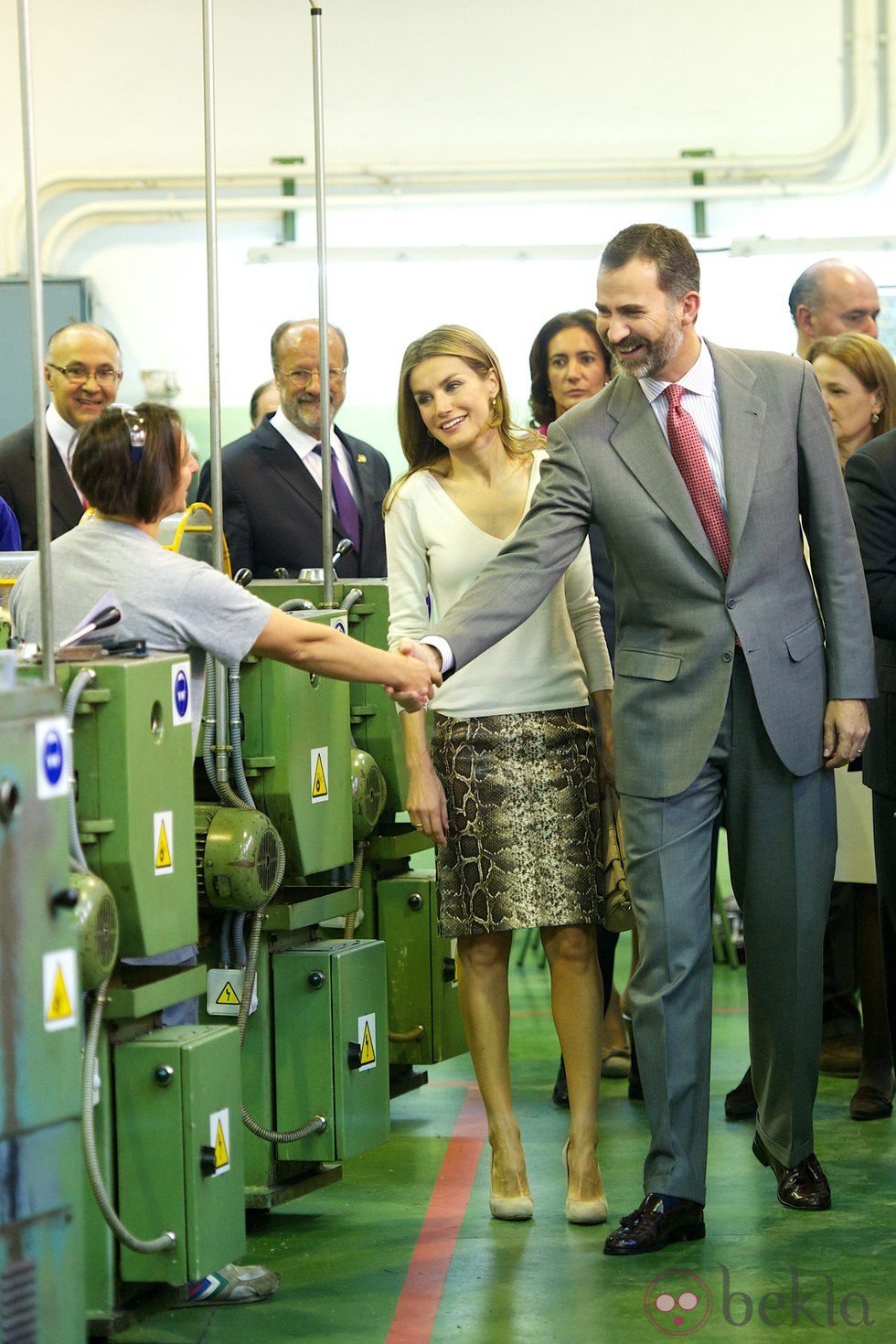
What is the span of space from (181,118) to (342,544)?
4713 mm

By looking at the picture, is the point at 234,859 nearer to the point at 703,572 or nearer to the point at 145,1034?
the point at 145,1034

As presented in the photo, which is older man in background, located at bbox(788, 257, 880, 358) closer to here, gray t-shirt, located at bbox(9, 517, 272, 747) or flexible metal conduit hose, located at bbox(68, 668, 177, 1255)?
gray t-shirt, located at bbox(9, 517, 272, 747)

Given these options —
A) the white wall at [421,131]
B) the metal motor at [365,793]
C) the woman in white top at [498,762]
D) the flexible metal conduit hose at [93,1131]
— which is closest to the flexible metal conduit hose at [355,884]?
the metal motor at [365,793]

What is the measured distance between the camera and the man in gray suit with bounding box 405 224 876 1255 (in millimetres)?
3018

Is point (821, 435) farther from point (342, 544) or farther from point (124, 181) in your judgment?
→ point (124, 181)

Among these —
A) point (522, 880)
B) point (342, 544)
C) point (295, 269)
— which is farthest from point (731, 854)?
point (295, 269)

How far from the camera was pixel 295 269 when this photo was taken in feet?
25.5

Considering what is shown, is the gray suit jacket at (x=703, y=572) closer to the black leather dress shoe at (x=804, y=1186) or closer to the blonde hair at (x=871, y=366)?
the black leather dress shoe at (x=804, y=1186)

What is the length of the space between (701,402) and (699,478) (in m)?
0.14

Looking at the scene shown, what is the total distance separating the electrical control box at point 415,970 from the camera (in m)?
4.07

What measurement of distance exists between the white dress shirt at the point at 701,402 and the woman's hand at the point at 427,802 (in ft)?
2.46

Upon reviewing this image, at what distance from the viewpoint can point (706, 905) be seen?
3123 millimetres

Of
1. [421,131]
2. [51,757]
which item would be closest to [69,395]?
[51,757]
